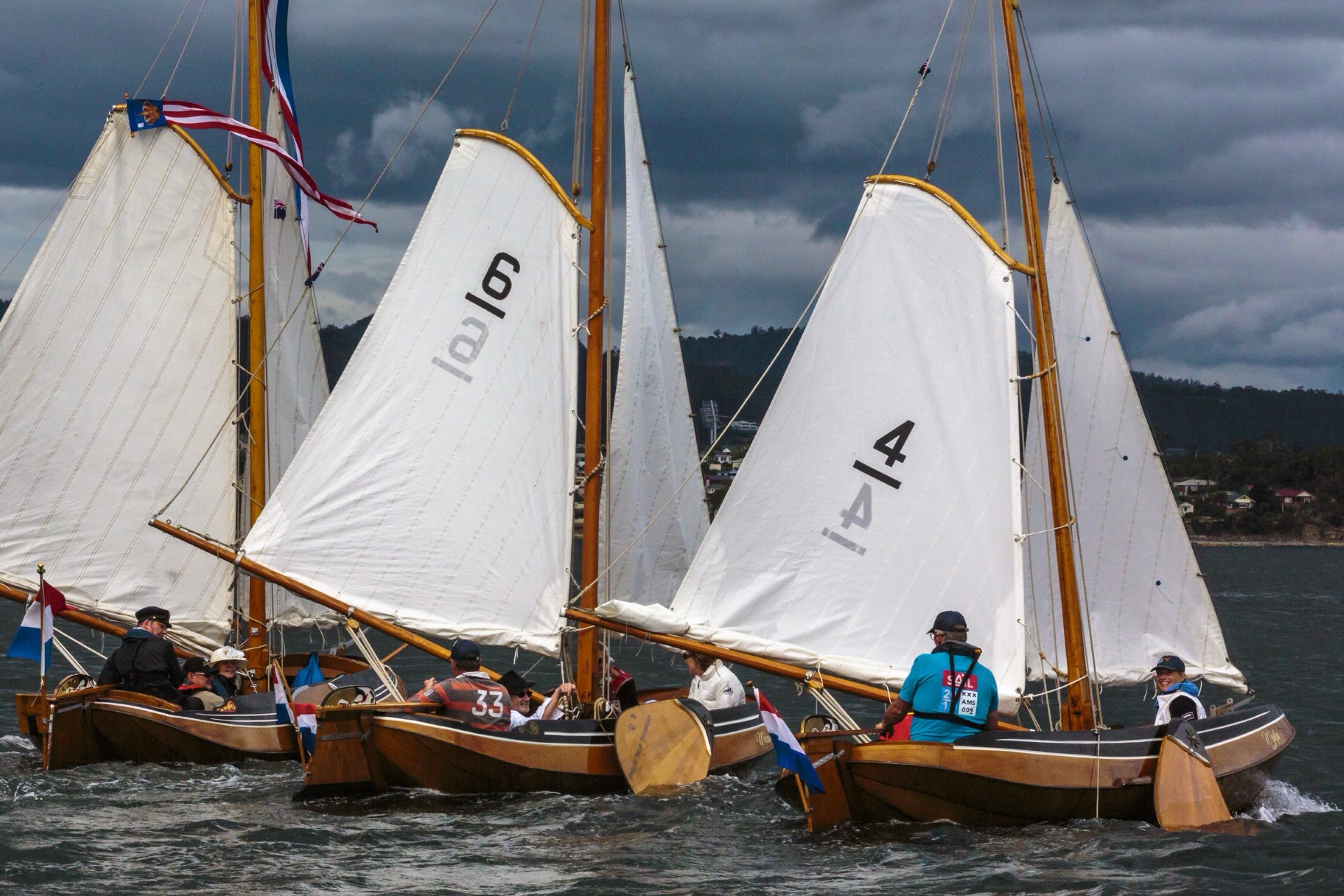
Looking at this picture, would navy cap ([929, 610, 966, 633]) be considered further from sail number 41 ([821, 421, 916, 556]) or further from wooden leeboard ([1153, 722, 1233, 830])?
sail number 41 ([821, 421, 916, 556])

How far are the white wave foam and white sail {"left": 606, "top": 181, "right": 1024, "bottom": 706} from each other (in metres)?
3.05

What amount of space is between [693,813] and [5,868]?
23.6 feet

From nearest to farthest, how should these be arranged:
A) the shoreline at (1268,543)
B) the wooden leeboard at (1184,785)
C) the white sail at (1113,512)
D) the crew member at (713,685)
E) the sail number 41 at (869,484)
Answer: the wooden leeboard at (1184,785), the sail number 41 at (869,484), the white sail at (1113,512), the crew member at (713,685), the shoreline at (1268,543)

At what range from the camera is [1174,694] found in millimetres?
18625

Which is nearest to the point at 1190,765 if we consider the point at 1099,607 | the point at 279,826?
the point at 1099,607

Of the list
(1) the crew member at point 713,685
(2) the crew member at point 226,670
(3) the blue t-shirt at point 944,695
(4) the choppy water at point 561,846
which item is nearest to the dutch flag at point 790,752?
(4) the choppy water at point 561,846

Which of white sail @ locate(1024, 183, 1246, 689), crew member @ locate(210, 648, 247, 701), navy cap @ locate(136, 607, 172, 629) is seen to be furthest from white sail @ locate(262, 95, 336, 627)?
white sail @ locate(1024, 183, 1246, 689)

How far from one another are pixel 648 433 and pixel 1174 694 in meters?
7.95

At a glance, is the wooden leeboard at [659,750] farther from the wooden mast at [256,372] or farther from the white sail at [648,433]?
the wooden mast at [256,372]

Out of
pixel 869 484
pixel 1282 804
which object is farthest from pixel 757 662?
pixel 1282 804

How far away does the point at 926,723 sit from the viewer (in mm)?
16375

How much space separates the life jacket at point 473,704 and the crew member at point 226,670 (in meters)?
5.41

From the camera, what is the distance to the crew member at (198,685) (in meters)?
21.6

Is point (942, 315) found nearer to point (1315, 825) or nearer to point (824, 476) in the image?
point (824, 476)
